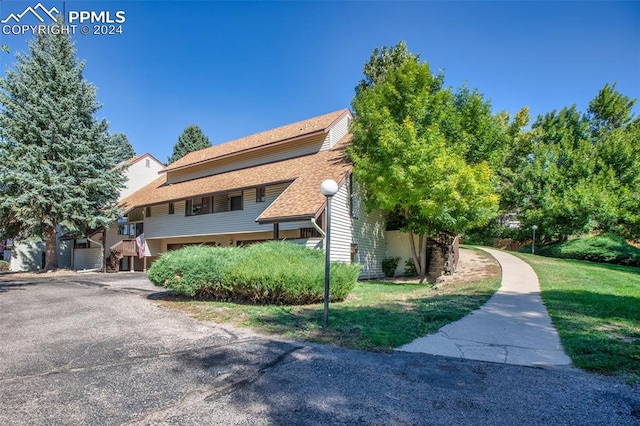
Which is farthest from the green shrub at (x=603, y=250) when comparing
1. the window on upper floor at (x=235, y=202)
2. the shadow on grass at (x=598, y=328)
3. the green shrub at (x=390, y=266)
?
the window on upper floor at (x=235, y=202)

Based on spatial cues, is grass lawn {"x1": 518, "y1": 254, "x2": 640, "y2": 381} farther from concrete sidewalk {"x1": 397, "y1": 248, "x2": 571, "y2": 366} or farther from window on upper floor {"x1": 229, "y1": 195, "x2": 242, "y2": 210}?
window on upper floor {"x1": 229, "y1": 195, "x2": 242, "y2": 210}

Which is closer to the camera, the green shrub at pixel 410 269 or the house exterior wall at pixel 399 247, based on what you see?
the green shrub at pixel 410 269

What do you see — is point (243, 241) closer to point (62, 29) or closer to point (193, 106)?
point (193, 106)

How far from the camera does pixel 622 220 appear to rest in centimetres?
2412

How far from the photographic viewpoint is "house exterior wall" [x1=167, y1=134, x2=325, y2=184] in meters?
19.4

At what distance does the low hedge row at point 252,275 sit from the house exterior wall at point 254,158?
10118 millimetres

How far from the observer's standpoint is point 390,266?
1848 cm

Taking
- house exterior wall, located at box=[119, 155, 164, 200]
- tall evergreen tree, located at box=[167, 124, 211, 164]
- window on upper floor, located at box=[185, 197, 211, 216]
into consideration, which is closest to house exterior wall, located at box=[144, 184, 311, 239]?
window on upper floor, located at box=[185, 197, 211, 216]

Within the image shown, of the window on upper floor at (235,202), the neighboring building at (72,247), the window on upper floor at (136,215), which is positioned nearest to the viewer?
the window on upper floor at (235,202)

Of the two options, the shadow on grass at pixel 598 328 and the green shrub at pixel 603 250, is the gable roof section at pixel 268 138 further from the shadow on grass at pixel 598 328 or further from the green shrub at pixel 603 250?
the green shrub at pixel 603 250

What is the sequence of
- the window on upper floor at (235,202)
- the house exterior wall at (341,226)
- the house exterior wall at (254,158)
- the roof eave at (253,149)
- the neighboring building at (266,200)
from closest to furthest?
the house exterior wall at (341,226), the neighboring building at (266,200), the roof eave at (253,149), the window on upper floor at (235,202), the house exterior wall at (254,158)

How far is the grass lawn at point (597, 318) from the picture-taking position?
4768 millimetres

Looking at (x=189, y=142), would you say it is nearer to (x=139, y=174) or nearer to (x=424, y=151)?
(x=139, y=174)

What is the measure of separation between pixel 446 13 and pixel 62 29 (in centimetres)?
2217
